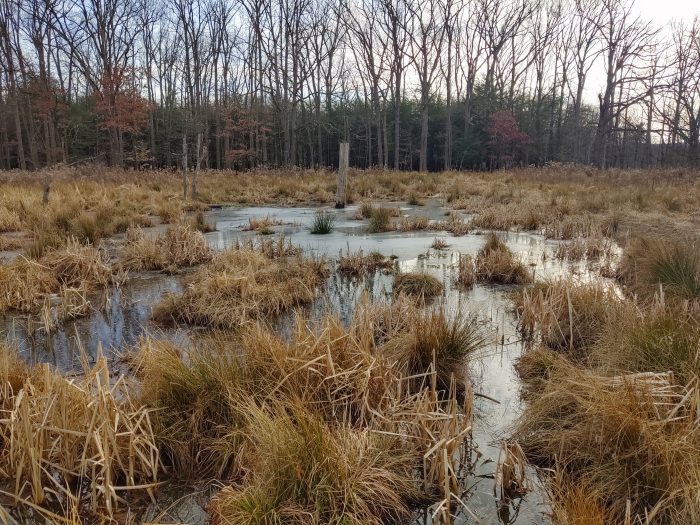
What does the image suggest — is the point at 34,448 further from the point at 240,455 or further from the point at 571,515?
the point at 571,515

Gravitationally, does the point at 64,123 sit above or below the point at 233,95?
below

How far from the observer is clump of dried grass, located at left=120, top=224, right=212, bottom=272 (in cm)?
706

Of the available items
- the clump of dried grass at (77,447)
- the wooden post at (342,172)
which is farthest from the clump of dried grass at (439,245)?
the clump of dried grass at (77,447)

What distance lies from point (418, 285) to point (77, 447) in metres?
3.89

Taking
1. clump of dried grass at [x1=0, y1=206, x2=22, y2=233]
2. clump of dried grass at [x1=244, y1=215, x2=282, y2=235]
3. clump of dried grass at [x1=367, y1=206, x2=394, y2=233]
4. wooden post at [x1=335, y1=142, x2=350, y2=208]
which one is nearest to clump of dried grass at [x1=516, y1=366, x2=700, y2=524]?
clump of dried grass at [x1=367, y1=206, x2=394, y2=233]

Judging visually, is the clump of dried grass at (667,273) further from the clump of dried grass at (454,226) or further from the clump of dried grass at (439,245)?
the clump of dried grass at (454,226)

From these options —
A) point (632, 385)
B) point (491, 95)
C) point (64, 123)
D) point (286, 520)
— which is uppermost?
point (491, 95)

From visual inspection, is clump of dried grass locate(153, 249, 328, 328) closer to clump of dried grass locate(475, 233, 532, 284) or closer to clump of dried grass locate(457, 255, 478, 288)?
clump of dried grass locate(457, 255, 478, 288)

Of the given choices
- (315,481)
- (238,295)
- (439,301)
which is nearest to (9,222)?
(238,295)

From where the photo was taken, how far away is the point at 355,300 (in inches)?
221

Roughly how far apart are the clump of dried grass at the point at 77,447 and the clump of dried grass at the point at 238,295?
1856 mm

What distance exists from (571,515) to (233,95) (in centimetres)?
3935

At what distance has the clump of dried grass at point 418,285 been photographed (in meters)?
5.67

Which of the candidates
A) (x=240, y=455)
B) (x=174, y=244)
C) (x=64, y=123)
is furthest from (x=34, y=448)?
(x=64, y=123)
